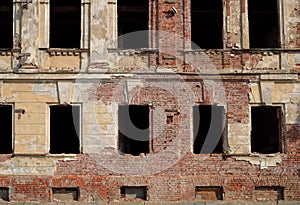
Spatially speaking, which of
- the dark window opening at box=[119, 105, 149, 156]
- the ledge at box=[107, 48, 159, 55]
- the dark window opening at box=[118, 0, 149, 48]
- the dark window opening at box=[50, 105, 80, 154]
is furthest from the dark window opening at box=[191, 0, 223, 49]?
the dark window opening at box=[50, 105, 80, 154]

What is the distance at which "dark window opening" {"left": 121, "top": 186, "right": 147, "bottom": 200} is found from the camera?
12789 mm

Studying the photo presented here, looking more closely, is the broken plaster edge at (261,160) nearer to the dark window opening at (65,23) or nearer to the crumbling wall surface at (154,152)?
the crumbling wall surface at (154,152)

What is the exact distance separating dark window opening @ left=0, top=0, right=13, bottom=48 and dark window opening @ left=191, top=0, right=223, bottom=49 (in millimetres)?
5464

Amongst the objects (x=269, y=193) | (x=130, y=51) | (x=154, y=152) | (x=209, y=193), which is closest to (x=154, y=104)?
(x=154, y=152)

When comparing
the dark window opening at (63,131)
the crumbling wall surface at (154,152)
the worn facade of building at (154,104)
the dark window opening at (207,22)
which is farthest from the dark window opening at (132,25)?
the dark window opening at (63,131)

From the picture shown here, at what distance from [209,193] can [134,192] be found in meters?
1.95

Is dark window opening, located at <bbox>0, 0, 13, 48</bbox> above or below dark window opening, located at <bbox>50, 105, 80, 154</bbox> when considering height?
above

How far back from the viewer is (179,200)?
1266cm

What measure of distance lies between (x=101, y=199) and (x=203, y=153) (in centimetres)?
296

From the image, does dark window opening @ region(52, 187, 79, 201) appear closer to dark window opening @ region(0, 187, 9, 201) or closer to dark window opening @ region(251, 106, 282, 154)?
dark window opening @ region(0, 187, 9, 201)

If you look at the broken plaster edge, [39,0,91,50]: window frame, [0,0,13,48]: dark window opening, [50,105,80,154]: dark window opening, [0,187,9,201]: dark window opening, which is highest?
[0,0,13,48]: dark window opening

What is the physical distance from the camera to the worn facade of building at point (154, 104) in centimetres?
1274

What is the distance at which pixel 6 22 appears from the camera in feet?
53.9

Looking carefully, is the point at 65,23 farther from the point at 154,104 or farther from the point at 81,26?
the point at 154,104
